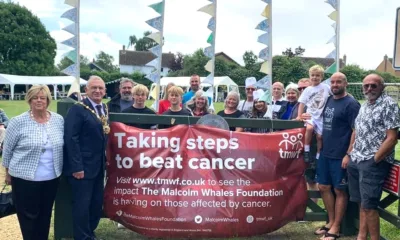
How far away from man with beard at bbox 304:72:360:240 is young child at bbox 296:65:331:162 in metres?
0.12

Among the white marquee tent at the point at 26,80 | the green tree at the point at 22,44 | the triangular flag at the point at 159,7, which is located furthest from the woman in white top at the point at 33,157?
the green tree at the point at 22,44

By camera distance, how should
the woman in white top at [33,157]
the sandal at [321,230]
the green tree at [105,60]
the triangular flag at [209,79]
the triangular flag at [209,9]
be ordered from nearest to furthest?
the woman in white top at [33,157] < the sandal at [321,230] < the triangular flag at [209,9] < the triangular flag at [209,79] < the green tree at [105,60]

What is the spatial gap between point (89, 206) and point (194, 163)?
1.23m

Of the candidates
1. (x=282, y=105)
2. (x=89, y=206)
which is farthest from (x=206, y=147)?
(x=282, y=105)

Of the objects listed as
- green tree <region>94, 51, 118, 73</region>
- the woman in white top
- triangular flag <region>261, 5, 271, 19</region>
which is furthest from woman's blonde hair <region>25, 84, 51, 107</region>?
green tree <region>94, 51, 118, 73</region>

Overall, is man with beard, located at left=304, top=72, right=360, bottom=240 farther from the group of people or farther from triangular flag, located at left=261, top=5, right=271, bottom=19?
triangular flag, located at left=261, top=5, right=271, bottom=19

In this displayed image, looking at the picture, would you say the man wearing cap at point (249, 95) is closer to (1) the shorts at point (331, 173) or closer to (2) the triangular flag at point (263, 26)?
(2) the triangular flag at point (263, 26)

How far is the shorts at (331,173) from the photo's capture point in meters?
4.71

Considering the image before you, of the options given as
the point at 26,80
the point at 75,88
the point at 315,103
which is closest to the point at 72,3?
the point at 75,88

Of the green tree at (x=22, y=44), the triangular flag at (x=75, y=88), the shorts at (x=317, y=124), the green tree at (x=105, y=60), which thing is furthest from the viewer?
the green tree at (x=105, y=60)

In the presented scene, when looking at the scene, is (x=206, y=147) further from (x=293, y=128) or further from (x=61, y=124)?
(x=61, y=124)

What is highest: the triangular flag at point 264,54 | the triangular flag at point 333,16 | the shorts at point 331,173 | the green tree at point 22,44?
the green tree at point 22,44

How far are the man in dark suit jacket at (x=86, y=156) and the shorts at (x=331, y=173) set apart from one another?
2.50 meters

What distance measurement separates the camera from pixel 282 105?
6406 mm
